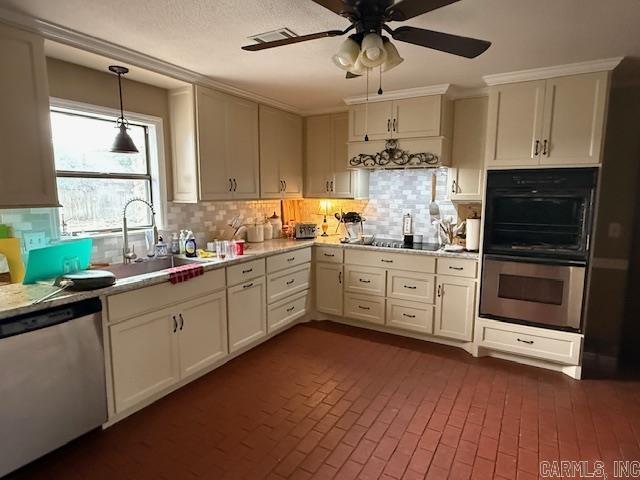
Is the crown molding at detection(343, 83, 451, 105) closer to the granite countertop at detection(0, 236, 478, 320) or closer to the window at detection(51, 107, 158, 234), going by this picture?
the granite countertop at detection(0, 236, 478, 320)

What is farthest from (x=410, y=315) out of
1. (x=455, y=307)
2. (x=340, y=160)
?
(x=340, y=160)

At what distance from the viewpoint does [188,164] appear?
3.11m

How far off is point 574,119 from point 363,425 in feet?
8.62

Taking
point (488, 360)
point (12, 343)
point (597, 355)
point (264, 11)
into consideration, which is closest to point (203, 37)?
point (264, 11)

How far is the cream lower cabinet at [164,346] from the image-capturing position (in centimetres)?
226

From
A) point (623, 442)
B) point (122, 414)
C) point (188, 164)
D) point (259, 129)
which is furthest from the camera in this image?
point (259, 129)

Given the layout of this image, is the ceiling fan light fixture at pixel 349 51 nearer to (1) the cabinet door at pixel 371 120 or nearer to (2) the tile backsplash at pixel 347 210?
(1) the cabinet door at pixel 371 120

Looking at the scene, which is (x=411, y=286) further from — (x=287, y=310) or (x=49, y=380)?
(x=49, y=380)

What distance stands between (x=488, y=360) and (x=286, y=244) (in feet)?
6.94

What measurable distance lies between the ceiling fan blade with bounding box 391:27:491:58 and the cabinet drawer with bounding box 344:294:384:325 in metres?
2.45

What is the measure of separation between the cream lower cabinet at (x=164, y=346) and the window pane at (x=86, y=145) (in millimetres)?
1223

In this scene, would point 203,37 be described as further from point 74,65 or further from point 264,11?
point 74,65

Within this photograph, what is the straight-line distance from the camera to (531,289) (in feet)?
9.84

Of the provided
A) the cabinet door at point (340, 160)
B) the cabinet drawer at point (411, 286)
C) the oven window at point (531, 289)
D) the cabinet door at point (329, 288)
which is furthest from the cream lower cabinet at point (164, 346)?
the oven window at point (531, 289)
